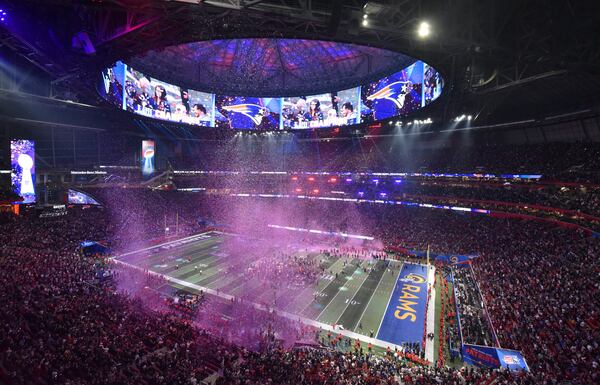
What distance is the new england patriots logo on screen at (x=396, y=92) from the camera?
1617 inches

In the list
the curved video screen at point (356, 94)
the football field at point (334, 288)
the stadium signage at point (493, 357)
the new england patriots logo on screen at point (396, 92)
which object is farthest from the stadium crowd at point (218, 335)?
the new england patriots logo on screen at point (396, 92)

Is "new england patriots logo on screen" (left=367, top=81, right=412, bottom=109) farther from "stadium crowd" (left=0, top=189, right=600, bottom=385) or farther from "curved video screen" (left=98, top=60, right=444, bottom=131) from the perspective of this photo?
"stadium crowd" (left=0, top=189, right=600, bottom=385)

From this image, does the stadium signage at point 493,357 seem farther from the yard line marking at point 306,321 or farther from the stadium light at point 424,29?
the stadium light at point 424,29

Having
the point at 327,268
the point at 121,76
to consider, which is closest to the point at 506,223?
the point at 327,268

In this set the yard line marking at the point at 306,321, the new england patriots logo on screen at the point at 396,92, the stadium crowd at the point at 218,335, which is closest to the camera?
the stadium crowd at the point at 218,335

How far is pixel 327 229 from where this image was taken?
4891 centimetres

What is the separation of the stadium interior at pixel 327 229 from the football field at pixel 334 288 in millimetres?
273

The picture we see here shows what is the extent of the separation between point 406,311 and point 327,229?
24.9 m

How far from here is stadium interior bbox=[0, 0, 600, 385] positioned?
41.9ft

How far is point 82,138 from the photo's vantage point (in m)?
46.5

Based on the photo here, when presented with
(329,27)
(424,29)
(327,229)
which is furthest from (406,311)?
(327,229)

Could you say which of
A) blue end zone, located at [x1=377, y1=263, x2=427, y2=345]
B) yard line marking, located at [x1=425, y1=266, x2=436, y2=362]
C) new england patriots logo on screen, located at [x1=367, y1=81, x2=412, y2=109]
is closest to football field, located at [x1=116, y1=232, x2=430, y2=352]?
blue end zone, located at [x1=377, y1=263, x2=427, y2=345]

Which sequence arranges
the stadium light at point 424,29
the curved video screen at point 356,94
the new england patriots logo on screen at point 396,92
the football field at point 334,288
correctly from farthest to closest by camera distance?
the new england patriots logo on screen at point 396,92 < the curved video screen at point 356,94 < the football field at point 334,288 < the stadium light at point 424,29

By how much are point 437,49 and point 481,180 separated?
32846 mm
